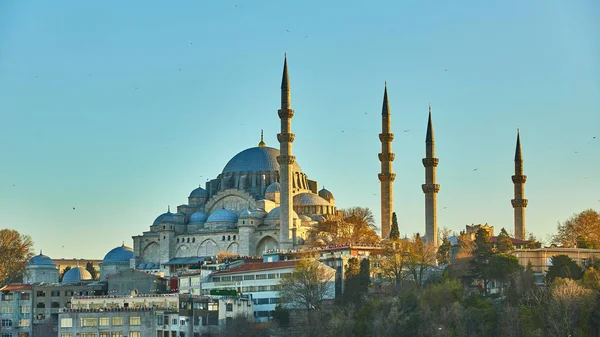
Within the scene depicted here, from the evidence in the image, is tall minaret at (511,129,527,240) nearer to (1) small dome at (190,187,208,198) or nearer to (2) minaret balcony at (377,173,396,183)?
(2) minaret balcony at (377,173,396,183)

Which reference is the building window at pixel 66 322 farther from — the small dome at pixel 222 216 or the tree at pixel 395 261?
the small dome at pixel 222 216

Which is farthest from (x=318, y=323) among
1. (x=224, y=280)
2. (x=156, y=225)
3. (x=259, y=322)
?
(x=156, y=225)

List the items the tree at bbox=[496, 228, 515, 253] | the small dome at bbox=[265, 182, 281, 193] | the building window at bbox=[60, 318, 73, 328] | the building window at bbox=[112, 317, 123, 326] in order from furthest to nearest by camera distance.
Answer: the small dome at bbox=[265, 182, 281, 193] < the tree at bbox=[496, 228, 515, 253] < the building window at bbox=[60, 318, 73, 328] < the building window at bbox=[112, 317, 123, 326]

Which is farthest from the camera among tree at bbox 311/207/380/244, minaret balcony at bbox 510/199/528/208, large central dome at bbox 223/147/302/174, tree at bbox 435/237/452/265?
large central dome at bbox 223/147/302/174

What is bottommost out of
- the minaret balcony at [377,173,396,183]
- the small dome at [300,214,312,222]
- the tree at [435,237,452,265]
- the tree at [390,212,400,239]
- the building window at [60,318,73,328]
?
the building window at [60,318,73,328]

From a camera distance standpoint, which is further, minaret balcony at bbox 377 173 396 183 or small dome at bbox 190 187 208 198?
small dome at bbox 190 187 208 198

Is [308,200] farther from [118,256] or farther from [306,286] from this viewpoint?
[306,286]

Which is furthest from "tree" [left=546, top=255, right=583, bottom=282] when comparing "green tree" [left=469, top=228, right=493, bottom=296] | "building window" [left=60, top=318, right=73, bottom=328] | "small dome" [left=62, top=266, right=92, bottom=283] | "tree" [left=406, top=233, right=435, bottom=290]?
"small dome" [left=62, top=266, right=92, bottom=283]

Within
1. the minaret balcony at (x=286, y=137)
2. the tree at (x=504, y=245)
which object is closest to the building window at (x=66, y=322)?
the minaret balcony at (x=286, y=137)
